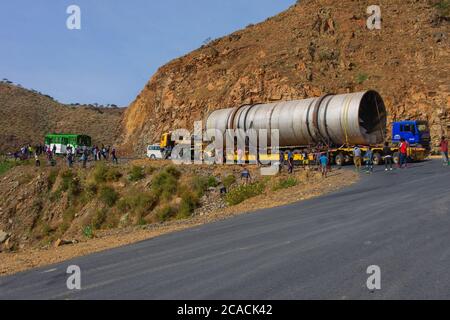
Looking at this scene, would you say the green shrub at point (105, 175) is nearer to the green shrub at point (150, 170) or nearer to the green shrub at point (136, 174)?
the green shrub at point (136, 174)

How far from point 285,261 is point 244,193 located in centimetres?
1549

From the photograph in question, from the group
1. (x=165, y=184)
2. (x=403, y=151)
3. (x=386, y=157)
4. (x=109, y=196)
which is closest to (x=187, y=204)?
(x=165, y=184)

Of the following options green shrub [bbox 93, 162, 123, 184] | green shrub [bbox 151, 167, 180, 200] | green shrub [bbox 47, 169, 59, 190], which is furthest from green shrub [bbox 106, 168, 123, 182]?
green shrub [bbox 47, 169, 59, 190]

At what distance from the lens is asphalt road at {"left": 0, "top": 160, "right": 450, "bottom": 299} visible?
266 inches

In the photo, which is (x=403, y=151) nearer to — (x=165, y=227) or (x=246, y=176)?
(x=246, y=176)

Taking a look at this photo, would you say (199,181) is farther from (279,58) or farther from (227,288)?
(279,58)

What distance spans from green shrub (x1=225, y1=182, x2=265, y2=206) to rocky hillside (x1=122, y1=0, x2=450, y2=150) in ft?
64.7

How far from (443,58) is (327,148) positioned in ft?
67.8

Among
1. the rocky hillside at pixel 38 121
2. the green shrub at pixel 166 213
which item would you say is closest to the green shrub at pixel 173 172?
the green shrub at pixel 166 213

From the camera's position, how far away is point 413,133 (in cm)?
3111

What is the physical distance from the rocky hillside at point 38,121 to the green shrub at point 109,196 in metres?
45.7

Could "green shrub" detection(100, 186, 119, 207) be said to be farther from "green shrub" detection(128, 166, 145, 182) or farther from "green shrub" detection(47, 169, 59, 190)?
"green shrub" detection(47, 169, 59, 190)

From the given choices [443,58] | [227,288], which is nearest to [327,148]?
[443,58]

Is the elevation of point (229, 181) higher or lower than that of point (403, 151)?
lower
